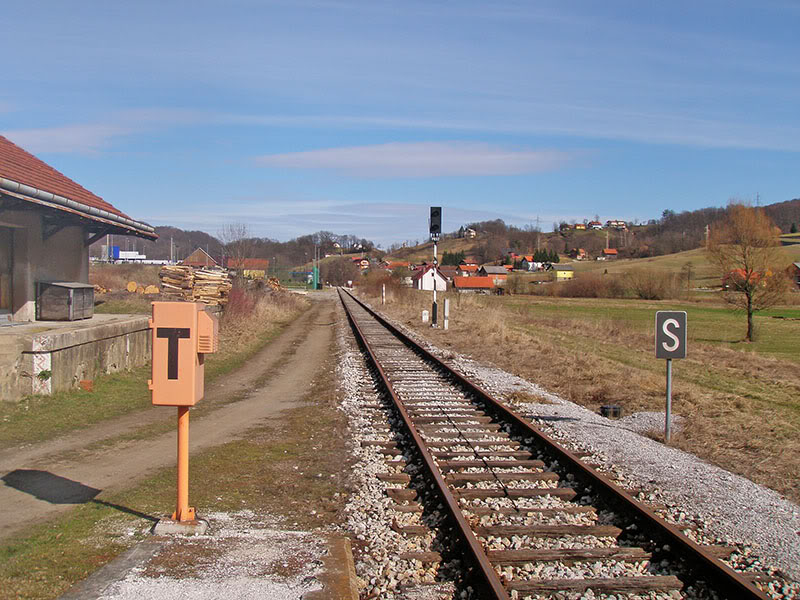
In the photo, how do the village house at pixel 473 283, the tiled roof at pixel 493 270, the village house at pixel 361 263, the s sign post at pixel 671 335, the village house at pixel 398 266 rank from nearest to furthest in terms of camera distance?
the s sign post at pixel 671 335, the village house at pixel 398 266, the village house at pixel 473 283, the tiled roof at pixel 493 270, the village house at pixel 361 263

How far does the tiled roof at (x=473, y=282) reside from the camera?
11306cm

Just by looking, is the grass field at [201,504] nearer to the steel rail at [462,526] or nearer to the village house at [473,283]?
the steel rail at [462,526]

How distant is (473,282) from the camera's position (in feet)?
376

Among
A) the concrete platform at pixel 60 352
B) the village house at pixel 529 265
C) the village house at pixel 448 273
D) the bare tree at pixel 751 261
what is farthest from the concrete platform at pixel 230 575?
the village house at pixel 529 265

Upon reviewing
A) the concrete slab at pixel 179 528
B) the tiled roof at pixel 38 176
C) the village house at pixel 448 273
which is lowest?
the concrete slab at pixel 179 528

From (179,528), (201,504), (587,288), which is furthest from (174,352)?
(587,288)

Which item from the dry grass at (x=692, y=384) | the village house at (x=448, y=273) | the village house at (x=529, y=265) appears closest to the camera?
the dry grass at (x=692, y=384)

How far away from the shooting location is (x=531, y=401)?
450 inches

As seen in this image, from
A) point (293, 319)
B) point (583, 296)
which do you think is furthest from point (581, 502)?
point (583, 296)

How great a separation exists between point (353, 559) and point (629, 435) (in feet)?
17.1

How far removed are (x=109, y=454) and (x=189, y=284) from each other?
16.3 meters

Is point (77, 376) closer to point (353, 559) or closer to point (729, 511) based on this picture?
point (353, 559)

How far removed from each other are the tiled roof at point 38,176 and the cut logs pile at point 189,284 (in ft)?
22.5

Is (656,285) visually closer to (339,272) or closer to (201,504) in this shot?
(339,272)
